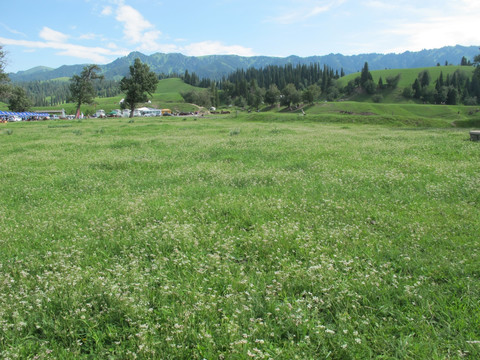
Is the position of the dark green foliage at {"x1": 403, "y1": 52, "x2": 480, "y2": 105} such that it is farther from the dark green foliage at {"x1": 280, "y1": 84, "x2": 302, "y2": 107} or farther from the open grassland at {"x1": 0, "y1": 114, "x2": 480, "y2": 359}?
the open grassland at {"x1": 0, "y1": 114, "x2": 480, "y2": 359}

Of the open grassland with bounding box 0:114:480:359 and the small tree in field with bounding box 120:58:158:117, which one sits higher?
the small tree in field with bounding box 120:58:158:117

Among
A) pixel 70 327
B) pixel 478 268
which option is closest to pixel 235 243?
pixel 70 327

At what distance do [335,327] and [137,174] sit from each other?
37.7ft

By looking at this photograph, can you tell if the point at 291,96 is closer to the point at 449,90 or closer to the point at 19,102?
the point at 449,90

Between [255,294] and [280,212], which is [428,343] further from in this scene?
[280,212]

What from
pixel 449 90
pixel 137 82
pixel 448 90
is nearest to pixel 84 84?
pixel 137 82

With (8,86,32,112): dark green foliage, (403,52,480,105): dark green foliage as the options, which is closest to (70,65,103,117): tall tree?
(8,86,32,112): dark green foliage

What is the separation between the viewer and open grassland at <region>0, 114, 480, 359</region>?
3.80 m

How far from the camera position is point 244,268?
5578 millimetres

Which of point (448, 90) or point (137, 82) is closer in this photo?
point (137, 82)

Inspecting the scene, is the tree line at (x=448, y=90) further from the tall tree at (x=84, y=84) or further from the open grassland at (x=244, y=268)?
the open grassland at (x=244, y=268)

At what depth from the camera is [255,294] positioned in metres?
4.67

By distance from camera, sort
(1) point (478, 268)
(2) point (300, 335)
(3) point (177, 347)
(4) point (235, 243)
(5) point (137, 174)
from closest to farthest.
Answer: (3) point (177, 347) → (2) point (300, 335) → (1) point (478, 268) → (4) point (235, 243) → (5) point (137, 174)

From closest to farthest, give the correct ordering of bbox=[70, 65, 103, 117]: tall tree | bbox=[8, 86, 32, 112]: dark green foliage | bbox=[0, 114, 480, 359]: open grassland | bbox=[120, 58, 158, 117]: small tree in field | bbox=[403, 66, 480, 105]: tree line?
bbox=[0, 114, 480, 359]: open grassland
bbox=[120, 58, 158, 117]: small tree in field
bbox=[70, 65, 103, 117]: tall tree
bbox=[8, 86, 32, 112]: dark green foliage
bbox=[403, 66, 480, 105]: tree line
